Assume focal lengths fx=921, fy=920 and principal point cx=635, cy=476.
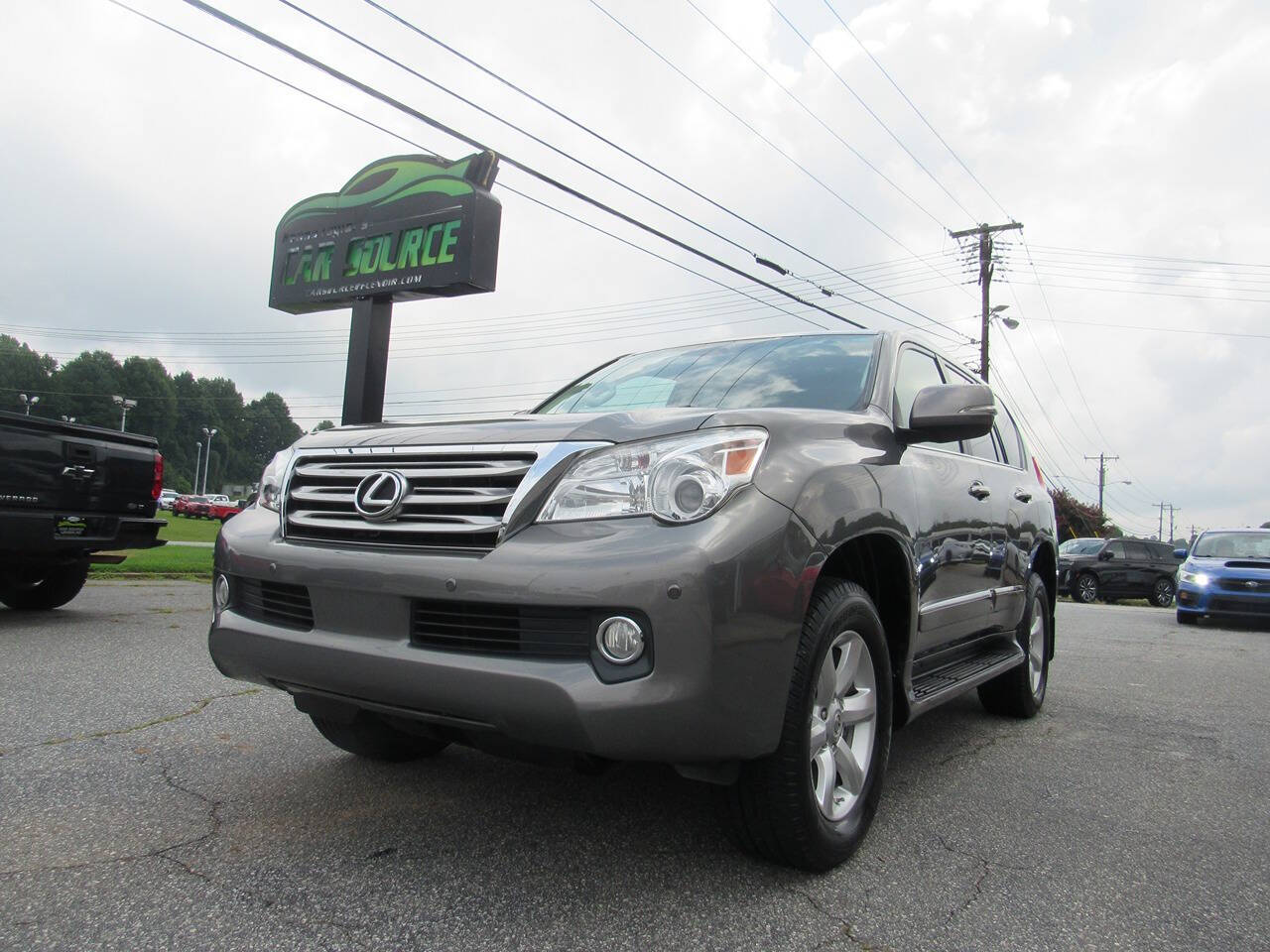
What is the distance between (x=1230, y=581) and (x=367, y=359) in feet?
41.3

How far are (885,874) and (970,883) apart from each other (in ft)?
0.75

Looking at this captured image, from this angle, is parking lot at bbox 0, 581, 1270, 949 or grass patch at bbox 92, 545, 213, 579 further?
grass patch at bbox 92, 545, 213, 579

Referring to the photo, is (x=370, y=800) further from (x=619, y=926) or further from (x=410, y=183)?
(x=410, y=183)

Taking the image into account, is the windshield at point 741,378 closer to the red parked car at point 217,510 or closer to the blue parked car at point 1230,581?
the blue parked car at point 1230,581

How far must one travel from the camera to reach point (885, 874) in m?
2.60

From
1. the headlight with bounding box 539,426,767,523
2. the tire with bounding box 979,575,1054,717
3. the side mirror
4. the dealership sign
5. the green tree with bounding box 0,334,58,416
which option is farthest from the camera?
the green tree with bounding box 0,334,58,416

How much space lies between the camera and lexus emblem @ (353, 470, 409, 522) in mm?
2520

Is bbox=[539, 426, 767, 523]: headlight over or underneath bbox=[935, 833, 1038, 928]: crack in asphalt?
over

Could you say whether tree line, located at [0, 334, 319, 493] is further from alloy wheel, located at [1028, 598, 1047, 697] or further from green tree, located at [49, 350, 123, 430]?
alloy wheel, located at [1028, 598, 1047, 697]

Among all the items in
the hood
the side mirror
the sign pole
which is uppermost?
the sign pole

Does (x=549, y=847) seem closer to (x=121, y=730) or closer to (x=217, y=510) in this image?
(x=121, y=730)

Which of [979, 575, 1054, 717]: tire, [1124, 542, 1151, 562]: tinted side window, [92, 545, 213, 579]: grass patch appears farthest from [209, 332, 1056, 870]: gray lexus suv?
[1124, 542, 1151, 562]: tinted side window

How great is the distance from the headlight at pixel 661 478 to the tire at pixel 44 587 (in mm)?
6306

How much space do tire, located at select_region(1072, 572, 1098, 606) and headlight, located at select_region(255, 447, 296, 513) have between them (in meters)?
21.1
